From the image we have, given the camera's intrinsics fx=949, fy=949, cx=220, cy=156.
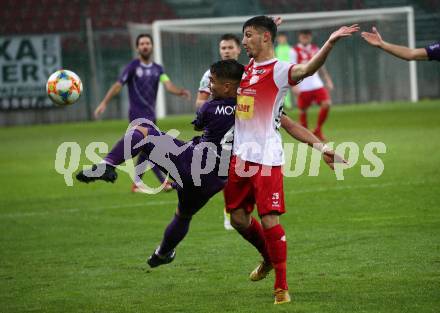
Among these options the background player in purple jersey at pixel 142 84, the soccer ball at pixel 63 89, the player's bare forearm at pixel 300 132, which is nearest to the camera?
the player's bare forearm at pixel 300 132

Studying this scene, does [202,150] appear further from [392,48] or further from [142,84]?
[142,84]

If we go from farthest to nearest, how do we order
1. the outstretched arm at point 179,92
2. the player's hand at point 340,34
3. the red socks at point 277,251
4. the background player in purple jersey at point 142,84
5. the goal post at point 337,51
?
the goal post at point 337,51
the background player in purple jersey at point 142,84
the outstretched arm at point 179,92
the red socks at point 277,251
the player's hand at point 340,34

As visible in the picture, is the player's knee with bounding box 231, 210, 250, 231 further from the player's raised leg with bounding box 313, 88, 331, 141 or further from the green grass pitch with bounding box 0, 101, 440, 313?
the player's raised leg with bounding box 313, 88, 331, 141

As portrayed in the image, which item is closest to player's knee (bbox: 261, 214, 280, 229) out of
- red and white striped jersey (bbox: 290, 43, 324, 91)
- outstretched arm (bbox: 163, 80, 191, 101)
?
outstretched arm (bbox: 163, 80, 191, 101)

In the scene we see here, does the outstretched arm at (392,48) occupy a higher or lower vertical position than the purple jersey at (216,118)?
higher

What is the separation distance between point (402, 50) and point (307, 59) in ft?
48.7

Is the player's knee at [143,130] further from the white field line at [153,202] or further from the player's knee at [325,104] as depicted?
the player's knee at [325,104]

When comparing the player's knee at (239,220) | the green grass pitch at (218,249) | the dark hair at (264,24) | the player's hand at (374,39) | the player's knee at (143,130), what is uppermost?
the dark hair at (264,24)

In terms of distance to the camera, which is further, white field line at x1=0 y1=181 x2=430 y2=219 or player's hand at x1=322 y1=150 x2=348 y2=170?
white field line at x1=0 y1=181 x2=430 y2=219

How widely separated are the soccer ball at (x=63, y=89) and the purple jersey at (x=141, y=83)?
13.3 feet

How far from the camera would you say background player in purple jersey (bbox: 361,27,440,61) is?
6.84 metres

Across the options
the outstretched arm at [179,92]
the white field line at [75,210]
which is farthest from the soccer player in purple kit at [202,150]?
the outstretched arm at [179,92]

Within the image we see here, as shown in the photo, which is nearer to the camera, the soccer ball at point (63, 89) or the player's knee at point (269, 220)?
the player's knee at point (269, 220)

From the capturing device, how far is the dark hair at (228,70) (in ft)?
23.8
